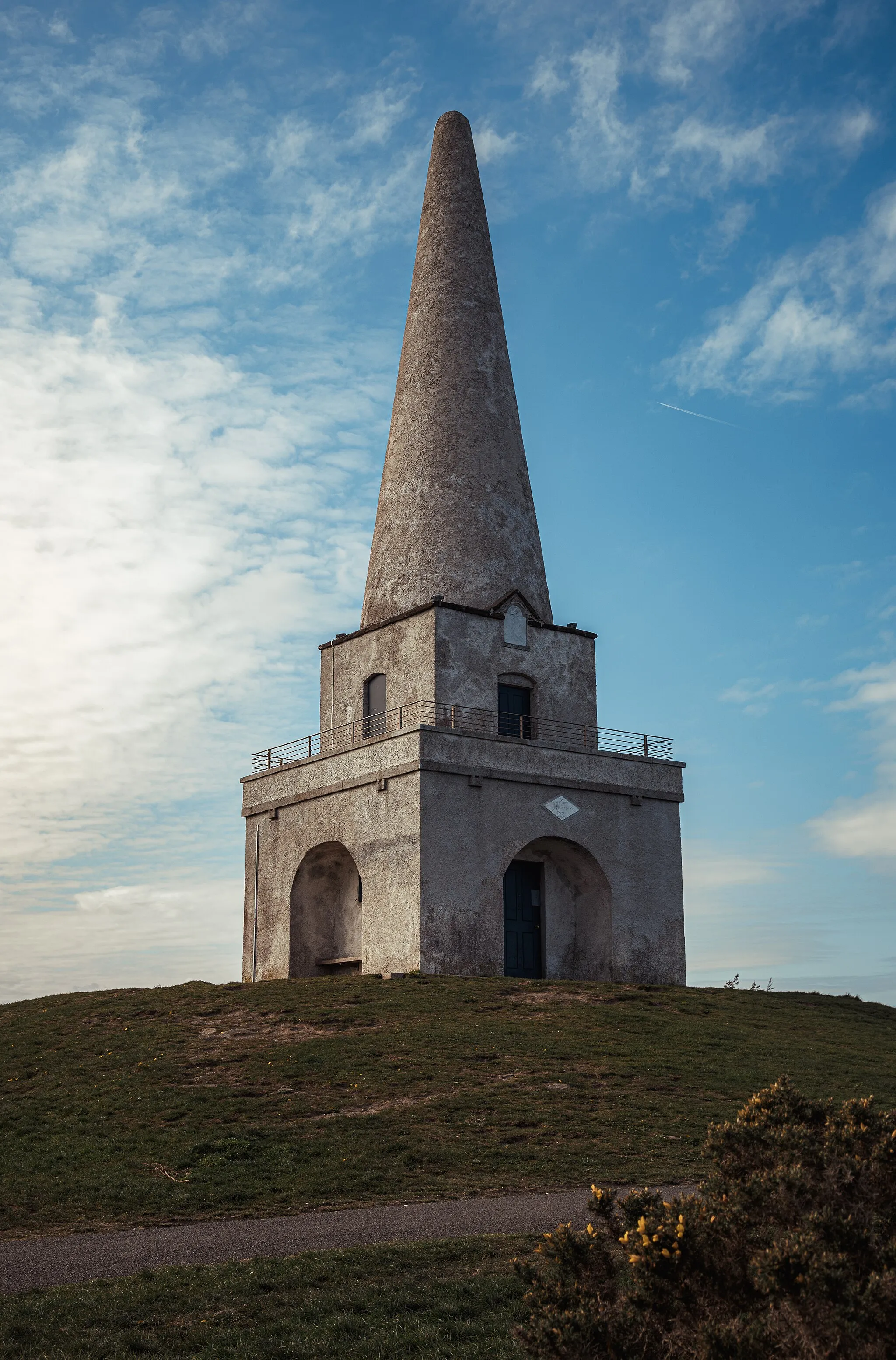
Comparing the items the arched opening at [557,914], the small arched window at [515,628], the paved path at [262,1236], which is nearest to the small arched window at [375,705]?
the small arched window at [515,628]

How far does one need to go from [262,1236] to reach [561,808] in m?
19.1

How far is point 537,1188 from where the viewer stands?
14227mm

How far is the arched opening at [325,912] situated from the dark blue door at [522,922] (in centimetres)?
366

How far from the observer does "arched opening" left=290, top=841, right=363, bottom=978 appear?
104 ft

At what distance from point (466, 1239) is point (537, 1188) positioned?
10.5 ft

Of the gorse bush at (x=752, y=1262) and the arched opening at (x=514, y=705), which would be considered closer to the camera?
the gorse bush at (x=752, y=1262)

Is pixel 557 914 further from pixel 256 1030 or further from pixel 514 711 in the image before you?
pixel 256 1030

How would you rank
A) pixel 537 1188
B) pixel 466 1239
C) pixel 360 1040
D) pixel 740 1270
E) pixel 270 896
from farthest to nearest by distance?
pixel 270 896
pixel 360 1040
pixel 537 1188
pixel 466 1239
pixel 740 1270

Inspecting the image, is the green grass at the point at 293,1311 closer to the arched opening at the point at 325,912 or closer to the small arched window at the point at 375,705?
the arched opening at the point at 325,912

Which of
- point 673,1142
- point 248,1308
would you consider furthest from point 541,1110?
point 248,1308

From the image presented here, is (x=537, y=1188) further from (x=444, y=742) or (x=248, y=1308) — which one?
(x=444, y=742)

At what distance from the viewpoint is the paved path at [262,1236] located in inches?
428

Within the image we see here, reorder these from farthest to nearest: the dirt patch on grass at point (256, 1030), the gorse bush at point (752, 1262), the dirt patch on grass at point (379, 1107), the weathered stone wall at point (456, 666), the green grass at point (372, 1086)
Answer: the weathered stone wall at point (456, 666)
the dirt patch on grass at point (256, 1030)
the dirt patch on grass at point (379, 1107)
the green grass at point (372, 1086)
the gorse bush at point (752, 1262)

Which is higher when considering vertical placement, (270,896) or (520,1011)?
(270,896)
